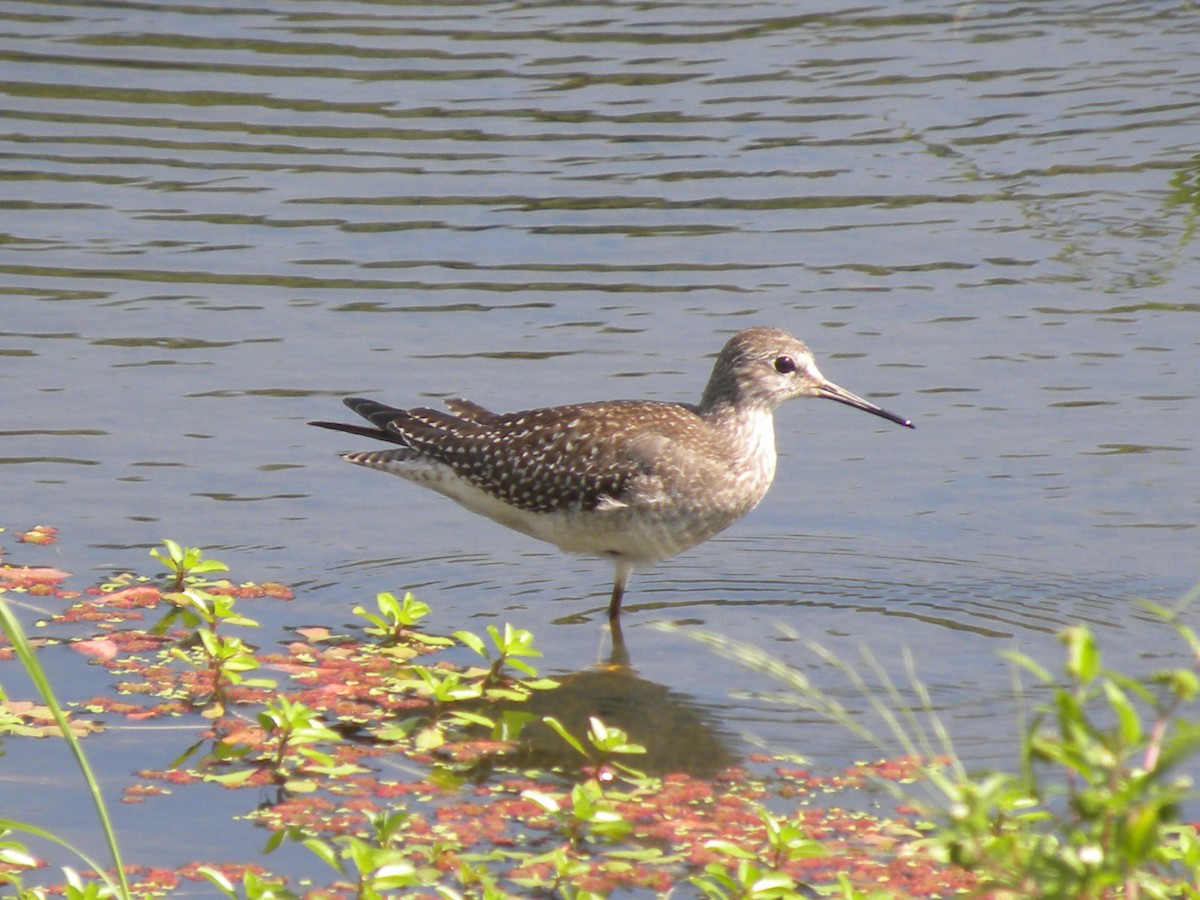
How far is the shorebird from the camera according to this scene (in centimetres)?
748

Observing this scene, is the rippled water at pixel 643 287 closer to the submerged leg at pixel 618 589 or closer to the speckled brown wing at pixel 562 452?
the submerged leg at pixel 618 589

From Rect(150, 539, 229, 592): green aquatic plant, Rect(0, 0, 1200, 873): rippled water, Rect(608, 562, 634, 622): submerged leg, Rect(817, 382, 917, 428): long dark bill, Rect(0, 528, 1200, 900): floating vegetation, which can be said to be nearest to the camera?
Rect(0, 528, 1200, 900): floating vegetation

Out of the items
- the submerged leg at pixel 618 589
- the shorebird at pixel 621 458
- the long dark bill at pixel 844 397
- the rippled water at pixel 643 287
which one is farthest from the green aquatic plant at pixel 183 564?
the long dark bill at pixel 844 397

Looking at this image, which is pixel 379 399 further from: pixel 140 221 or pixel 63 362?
pixel 140 221

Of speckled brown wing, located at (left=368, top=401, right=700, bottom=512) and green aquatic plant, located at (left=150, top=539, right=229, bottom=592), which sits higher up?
speckled brown wing, located at (left=368, top=401, right=700, bottom=512)

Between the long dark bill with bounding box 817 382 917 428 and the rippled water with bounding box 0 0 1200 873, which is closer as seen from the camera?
the rippled water with bounding box 0 0 1200 873

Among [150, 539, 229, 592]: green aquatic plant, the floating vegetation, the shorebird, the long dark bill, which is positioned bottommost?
the floating vegetation

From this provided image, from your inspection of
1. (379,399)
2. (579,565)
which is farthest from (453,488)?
(379,399)

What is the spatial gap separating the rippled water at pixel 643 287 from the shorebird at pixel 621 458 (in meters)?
0.31

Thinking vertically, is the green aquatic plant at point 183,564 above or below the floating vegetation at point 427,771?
above

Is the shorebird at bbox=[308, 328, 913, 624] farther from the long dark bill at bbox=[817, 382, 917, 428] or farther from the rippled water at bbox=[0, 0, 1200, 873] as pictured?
the rippled water at bbox=[0, 0, 1200, 873]

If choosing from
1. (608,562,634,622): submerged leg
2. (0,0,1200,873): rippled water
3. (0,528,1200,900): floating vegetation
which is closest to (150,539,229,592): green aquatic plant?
(0,528,1200,900): floating vegetation

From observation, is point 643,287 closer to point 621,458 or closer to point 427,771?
point 621,458

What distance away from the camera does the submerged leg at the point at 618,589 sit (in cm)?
745
